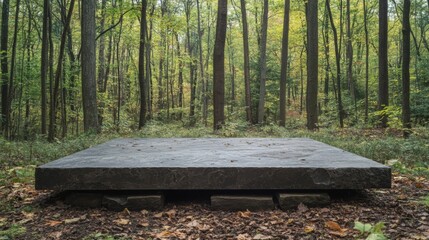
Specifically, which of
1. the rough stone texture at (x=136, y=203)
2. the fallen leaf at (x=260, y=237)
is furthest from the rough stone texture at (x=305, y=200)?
the rough stone texture at (x=136, y=203)

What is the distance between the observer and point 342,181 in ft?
11.9

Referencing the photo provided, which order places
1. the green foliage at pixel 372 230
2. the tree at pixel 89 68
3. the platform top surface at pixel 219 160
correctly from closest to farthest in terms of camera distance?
the green foliage at pixel 372 230 < the platform top surface at pixel 219 160 < the tree at pixel 89 68

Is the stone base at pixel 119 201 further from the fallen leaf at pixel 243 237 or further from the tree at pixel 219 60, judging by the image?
the tree at pixel 219 60

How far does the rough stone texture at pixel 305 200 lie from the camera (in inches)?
145

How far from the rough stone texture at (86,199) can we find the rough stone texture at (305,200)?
84.3 inches

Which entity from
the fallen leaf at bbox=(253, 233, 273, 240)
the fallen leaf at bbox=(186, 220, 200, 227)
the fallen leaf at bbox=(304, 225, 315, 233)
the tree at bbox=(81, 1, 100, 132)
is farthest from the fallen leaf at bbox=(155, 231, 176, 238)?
the tree at bbox=(81, 1, 100, 132)

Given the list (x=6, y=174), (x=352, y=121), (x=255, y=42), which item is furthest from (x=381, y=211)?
(x=255, y=42)

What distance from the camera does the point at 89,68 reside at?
433 inches

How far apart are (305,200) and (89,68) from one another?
30.9ft

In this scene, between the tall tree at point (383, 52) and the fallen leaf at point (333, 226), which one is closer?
the fallen leaf at point (333, 226)

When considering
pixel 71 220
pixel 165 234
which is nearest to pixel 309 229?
pixel 165 234

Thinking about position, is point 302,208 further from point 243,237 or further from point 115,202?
point 115,202

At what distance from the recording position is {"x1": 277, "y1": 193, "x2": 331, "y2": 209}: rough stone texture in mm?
3686

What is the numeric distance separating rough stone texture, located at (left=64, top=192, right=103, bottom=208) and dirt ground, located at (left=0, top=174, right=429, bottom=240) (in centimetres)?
9
